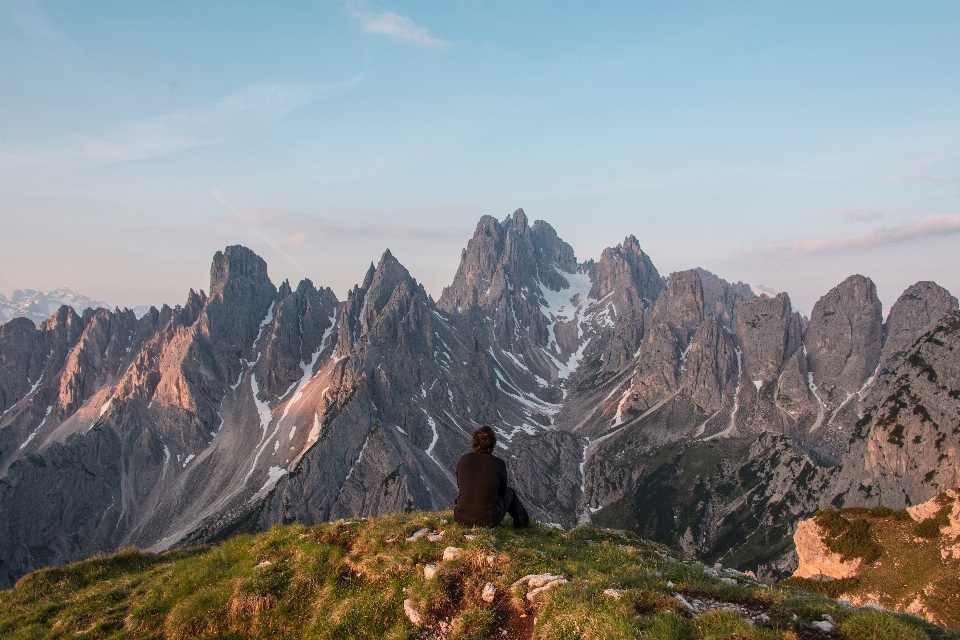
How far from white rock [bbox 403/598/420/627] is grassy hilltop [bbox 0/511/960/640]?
5 centimetres

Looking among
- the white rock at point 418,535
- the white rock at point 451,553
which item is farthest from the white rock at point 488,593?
the white rock at point 418,535

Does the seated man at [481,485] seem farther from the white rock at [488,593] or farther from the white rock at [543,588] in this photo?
the white rock at [543,588]

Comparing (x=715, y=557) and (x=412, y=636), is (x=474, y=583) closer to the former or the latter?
(x=412, y=636)

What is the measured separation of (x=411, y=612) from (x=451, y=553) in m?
2.15

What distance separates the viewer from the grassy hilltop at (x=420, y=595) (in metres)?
10.7

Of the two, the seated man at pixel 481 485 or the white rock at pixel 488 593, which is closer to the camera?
the white rock at pixel 488 593

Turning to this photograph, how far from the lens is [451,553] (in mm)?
14820

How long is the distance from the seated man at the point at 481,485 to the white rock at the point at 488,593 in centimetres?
392

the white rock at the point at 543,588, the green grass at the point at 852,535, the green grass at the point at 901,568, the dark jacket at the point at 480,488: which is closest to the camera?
the white rock at the point at 543,588

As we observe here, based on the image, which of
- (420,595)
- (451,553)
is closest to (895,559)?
(451,553)

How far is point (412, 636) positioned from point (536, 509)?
198 metres

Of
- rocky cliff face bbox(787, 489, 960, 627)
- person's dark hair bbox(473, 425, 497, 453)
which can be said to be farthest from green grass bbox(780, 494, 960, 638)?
person's dark hair bbox(473, 425, 497, 453)

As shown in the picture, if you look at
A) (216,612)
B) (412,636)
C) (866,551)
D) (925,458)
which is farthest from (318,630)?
(925,458)

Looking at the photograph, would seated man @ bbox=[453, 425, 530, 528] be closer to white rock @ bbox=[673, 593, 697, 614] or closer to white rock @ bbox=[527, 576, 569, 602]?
white rock @ bbox=[527, 576, 569, 602]
